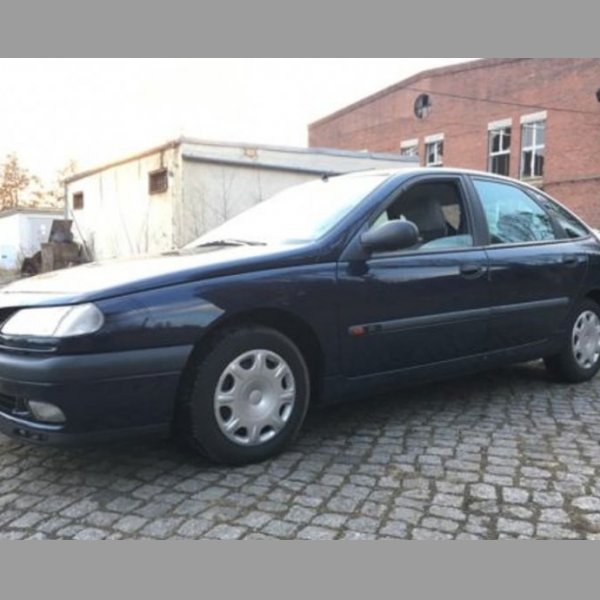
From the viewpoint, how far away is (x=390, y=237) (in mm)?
3672

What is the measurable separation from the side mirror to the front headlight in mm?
1538

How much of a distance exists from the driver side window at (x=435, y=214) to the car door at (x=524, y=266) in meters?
0.21

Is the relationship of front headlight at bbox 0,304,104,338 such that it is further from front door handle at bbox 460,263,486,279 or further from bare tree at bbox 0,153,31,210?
bare tree at bbox 0,153,31,210

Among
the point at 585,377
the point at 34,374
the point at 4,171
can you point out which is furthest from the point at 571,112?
the point at 4,171

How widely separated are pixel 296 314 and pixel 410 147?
30.1m

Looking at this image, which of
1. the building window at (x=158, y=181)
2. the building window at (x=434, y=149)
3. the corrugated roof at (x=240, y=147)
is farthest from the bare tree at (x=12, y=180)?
the building window at (x=158, y=181)

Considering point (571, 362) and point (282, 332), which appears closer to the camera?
point (282, 332)

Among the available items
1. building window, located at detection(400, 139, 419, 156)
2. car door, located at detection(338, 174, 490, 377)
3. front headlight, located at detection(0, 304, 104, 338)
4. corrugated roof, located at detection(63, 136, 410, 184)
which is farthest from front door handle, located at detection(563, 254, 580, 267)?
building window, located at detection(400, 139, 419, 156)

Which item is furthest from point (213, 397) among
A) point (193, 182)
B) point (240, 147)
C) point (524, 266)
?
point (240, 147)

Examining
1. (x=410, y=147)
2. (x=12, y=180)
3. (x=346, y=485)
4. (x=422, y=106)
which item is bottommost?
(x=346, y=485)

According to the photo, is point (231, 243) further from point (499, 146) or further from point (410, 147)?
point (410, 147)

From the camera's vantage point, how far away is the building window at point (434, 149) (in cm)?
3038

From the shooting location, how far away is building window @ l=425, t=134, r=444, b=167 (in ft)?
99.7

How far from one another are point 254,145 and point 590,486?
12084 mm
